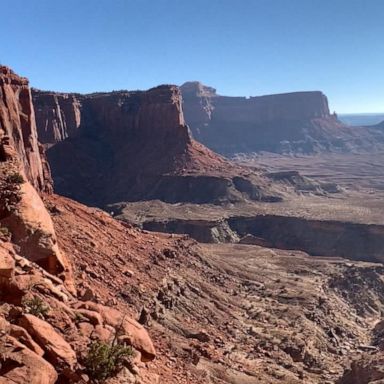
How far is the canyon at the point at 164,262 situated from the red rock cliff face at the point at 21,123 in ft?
0.56

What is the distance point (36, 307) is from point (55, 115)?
10213 centimetres

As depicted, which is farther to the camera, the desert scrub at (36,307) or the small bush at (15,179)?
the small bush at (15,179)

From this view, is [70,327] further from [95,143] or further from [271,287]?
[95,143]

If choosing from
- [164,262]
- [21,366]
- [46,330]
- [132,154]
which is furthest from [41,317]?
[132,154]

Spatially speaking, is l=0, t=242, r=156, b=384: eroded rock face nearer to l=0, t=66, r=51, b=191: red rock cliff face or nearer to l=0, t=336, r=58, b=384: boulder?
l=0, t=336, r=58, b=384: boulder

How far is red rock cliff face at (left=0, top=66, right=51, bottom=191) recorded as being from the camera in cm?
3534

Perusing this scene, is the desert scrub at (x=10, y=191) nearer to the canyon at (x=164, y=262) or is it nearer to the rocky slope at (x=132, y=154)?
the canyon at (x=164, y=262)

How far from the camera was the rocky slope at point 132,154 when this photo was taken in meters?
99.2

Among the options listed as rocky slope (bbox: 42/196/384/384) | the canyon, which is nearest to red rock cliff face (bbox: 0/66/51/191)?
the canyon

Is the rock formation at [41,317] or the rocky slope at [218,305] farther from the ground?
the rock formation at [41,317]

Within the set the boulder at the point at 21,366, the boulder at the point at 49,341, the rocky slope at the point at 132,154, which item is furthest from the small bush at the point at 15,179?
the rocky slope at the point at 132,154

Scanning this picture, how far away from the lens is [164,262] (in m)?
38.2

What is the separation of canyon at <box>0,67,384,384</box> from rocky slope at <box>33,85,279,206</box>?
1.02 feet

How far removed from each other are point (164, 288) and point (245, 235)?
50317 millimetres
